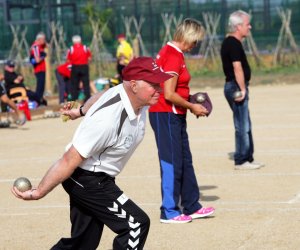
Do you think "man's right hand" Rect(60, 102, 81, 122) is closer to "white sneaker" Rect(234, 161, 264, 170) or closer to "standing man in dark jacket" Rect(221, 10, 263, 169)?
"standing man in dark jacket" Rect(221, 10, 263, 169)

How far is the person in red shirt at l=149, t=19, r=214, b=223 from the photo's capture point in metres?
8.51

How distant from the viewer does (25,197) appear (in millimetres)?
5852

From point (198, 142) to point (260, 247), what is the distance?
6.96 metres

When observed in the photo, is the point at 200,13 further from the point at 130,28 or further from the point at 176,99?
the point at 176,99

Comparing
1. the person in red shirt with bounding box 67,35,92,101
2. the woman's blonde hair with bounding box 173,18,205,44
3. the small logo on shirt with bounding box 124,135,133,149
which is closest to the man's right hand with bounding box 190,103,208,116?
the woman's blonde hair with bounding box 173,18,205,44

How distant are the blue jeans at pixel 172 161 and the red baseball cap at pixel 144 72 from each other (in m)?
2.69

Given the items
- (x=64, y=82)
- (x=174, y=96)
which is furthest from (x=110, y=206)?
(x=64, y=82)

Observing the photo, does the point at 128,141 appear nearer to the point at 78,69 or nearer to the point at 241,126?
the point at 241,126

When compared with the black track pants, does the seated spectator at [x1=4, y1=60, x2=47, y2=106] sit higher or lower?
lower

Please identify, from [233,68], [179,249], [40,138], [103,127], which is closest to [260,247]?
[179,249]

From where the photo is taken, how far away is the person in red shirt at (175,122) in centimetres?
851

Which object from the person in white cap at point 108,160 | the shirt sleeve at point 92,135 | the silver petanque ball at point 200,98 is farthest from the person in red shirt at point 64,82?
the shirt sleeve at point 92,135

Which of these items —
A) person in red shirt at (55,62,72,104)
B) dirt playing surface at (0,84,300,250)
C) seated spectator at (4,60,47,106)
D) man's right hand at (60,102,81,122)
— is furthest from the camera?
person in red shirt at (55,62,72,104)

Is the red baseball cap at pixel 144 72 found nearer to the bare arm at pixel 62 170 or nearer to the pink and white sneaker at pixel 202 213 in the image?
the bare arm at pixel 62 170
